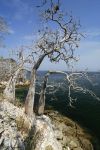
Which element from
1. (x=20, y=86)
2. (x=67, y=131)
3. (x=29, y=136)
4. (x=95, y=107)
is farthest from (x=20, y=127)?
(x=20, y=86)

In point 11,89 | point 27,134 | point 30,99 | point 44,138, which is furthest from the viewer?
point 11,89

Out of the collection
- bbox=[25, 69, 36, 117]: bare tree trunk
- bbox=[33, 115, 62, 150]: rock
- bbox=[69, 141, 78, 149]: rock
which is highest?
bbox=[25, 69, 36, 117]: bare tree trunk

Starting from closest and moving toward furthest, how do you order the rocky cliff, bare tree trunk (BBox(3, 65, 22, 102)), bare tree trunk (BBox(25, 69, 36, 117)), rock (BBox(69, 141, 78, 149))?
the rocky cliff
bare tree trunk (BBox(25, 69, 36, 117))
bare tree trunk (BBox(3, 65, 22, 102))
rock (BBox(69, 141, 78, 149))

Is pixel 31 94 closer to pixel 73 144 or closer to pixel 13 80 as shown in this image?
A: pixel 13 80

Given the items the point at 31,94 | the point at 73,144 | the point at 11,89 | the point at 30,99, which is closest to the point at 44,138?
the point at 30,99

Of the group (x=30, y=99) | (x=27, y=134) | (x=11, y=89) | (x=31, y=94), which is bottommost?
(x=27, y=134)

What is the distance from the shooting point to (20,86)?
86.3 m

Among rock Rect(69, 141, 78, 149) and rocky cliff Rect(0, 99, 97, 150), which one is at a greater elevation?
rocky cliff Rect(0, 99, 97, 150)

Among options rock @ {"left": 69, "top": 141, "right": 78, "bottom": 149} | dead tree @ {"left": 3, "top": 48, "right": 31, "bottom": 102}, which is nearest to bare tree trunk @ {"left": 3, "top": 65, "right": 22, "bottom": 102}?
dead tree @ {"left": 3, "top": 48, "right": 31, "bottom": 102}

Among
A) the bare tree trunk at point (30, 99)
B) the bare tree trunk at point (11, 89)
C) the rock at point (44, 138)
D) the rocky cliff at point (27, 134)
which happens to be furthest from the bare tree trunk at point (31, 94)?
the bare tree trunk at point (11, 89)

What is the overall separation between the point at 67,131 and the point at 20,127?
9.63m

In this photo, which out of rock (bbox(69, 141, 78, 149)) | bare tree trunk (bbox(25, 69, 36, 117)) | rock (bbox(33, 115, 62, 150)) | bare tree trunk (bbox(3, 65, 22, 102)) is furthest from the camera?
rock (bbox(69, 141, 78, 149))

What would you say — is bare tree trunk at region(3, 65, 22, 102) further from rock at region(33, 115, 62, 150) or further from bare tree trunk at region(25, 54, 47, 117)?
rock at region(33, 115, 62, 150)

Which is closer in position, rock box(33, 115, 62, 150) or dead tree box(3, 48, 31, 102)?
rock box(33, 115, 62, 150)
